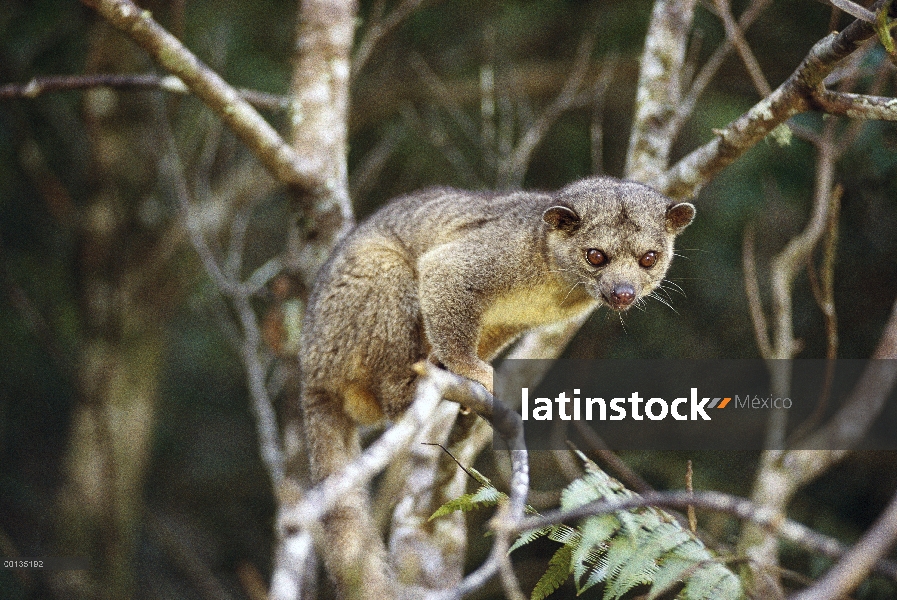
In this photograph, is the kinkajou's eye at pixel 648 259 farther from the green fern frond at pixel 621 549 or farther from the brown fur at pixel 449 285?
the green fern frond at pixel 621 549

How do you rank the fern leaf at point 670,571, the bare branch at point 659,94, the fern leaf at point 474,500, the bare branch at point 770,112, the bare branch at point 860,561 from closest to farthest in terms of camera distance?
1. the bare branch at point 860,561
2. the fern leaf at point 670,571
3. the fern leaf at point 474,500
4. the bare branch at point 770,112
5. the bare branch at point 659,94

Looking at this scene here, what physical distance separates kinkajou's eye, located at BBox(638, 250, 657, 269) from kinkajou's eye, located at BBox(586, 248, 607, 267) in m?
0.20

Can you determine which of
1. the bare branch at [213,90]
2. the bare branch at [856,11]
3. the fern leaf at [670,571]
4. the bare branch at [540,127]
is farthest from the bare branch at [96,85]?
the fern leaf at [670,571]

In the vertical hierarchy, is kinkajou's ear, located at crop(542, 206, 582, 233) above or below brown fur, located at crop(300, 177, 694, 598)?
above

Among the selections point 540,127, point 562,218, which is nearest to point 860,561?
point 562,218

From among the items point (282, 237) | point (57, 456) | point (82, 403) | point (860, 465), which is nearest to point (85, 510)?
point (82, 403)

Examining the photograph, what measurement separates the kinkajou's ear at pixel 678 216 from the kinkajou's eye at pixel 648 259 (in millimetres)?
202

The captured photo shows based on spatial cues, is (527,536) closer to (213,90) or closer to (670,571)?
(670,571)

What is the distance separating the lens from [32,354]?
10625mm

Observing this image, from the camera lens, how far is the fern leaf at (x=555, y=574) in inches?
119

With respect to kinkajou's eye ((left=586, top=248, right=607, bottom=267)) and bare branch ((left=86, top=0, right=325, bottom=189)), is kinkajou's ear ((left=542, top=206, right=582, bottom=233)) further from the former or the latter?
bare branch ((left=86, top=0, right=325, bottom=189))

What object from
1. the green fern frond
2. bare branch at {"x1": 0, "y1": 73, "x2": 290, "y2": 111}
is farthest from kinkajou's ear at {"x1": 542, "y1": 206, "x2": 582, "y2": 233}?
bare branch at {"x1": 0, "y1": 73, "x2": 290, "y2": 111}

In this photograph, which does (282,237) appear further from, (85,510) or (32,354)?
(85,510)

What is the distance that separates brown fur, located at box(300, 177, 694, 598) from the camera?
4.29 metres
